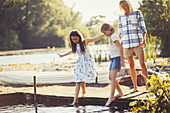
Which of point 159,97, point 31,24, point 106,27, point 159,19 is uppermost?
point 31,24

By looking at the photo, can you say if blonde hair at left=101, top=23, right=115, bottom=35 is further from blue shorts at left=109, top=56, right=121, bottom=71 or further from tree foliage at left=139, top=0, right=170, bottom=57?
tree foliage at left=139, top=0, right=170, bottom=57

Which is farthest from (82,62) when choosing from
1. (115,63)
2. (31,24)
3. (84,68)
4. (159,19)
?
(31,24)

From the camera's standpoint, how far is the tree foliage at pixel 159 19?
A: 45.6 feet

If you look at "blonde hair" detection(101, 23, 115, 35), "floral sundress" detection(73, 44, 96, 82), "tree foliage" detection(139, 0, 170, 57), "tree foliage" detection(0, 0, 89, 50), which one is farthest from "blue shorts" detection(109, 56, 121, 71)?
"tree foliage" detection(0, 0, 89, 50)

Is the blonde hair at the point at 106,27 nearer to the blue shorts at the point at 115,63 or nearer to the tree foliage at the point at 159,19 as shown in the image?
the blue shorts at the point at 115,63

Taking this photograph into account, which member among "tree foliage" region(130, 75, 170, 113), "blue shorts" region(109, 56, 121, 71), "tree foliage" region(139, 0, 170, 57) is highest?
"tree foliage" region(139, 0, 170, 57)

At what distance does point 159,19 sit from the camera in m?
14.3

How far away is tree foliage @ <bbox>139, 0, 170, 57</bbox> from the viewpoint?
13.9 m

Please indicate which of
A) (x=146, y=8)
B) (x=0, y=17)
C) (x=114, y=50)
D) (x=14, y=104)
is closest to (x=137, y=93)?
(x=114, y=50)

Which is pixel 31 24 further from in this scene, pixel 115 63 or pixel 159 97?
pixel 159 97

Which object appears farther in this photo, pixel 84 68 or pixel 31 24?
pixel 31 24

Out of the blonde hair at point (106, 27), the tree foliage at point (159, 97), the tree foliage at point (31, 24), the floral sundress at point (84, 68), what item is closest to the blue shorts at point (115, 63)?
the blonde hair at point (106, 27)

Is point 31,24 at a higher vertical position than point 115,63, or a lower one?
higher

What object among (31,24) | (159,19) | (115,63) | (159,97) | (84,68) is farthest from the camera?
(31,24)
